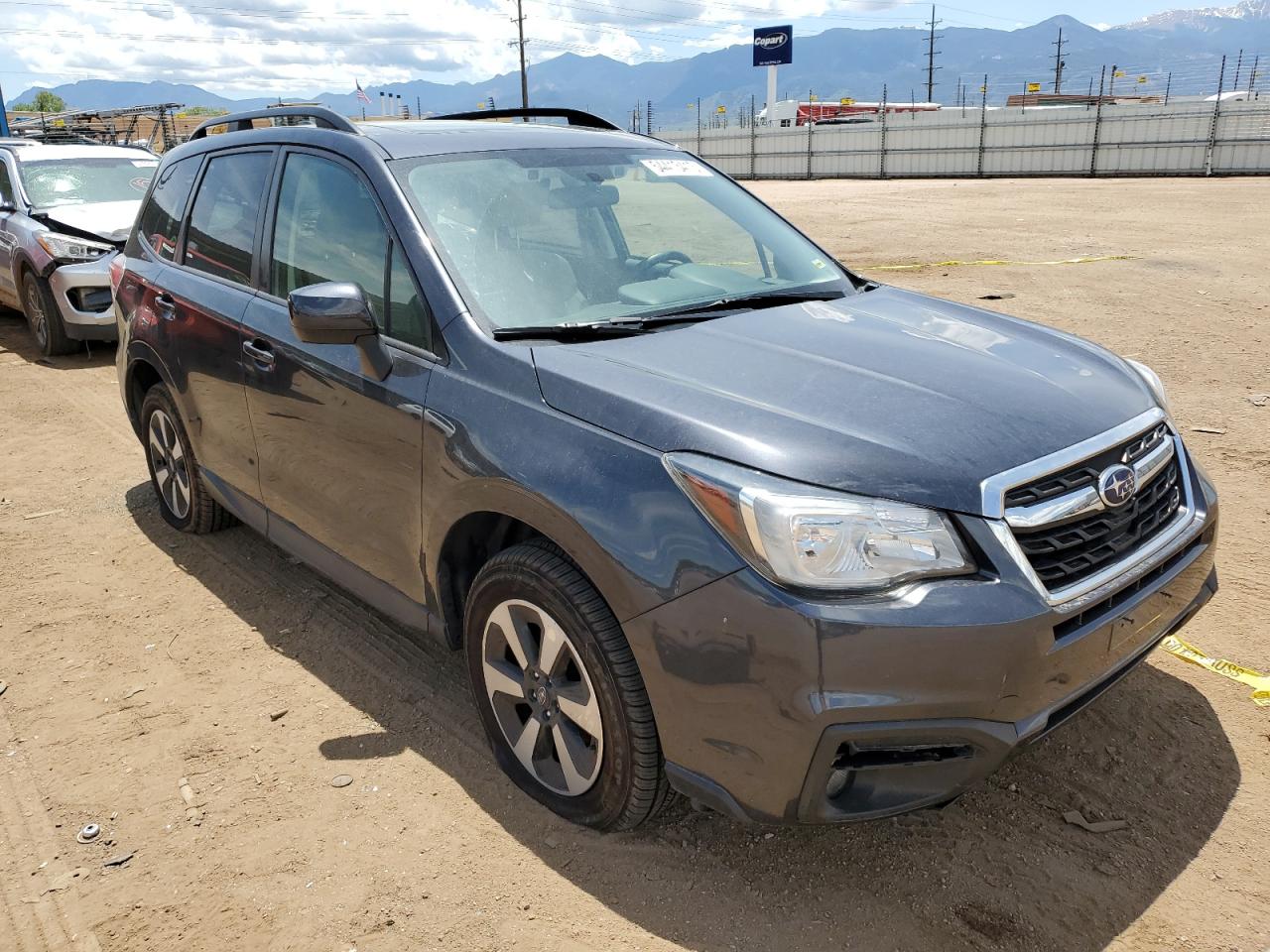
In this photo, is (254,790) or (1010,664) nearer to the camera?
(1010,664)

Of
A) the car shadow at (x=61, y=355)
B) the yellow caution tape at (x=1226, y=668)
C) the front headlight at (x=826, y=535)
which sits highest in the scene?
the front headlight at (x=826, y=535)

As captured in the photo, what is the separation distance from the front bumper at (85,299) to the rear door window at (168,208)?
4762 mm

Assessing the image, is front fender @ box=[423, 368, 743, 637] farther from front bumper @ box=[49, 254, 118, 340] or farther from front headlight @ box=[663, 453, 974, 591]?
front bumper @ box=[49, 254, 118, 340]

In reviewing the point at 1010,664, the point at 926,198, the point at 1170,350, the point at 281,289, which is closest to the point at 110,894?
the point at 281,289

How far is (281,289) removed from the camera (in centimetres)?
370

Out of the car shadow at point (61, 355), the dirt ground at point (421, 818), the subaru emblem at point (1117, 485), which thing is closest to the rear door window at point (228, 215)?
the dirt ground at point (421, 818)

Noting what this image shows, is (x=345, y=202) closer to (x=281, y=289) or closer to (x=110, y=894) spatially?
(x=281, y=289)

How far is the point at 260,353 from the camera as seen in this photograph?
146 inches

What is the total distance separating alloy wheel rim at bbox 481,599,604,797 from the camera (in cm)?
266

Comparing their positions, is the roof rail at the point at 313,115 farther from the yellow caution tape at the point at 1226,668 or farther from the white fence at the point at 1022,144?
the white fence at the point at 1022,144

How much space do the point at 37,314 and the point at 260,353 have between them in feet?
24.6

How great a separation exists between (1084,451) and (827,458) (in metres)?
0.69

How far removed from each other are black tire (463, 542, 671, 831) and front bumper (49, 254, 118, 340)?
786 centimetres

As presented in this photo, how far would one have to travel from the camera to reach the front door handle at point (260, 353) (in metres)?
3.66
